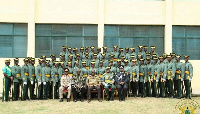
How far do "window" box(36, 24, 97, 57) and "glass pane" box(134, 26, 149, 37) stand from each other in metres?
2.40

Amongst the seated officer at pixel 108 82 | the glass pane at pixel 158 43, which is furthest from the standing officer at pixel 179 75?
the glass pane at pixel 158 43

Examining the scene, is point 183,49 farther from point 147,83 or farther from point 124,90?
point 124,90

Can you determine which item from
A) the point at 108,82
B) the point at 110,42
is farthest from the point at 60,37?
the point at 108,82

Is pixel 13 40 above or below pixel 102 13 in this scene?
below

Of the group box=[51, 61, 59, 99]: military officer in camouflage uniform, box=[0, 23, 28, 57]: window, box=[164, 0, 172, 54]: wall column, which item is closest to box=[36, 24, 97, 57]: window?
box=[0, 23, 28, 57]: window

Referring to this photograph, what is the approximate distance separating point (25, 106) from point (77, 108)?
2044mm

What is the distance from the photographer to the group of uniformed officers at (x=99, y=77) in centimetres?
1341

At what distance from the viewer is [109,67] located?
13.9 meters

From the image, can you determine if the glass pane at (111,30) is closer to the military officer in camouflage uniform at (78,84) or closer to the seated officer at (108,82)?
the seated officer at (108,82)

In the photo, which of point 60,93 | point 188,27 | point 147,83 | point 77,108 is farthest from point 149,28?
point 77,108

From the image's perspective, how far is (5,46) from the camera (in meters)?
17.8

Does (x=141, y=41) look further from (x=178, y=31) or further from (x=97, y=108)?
(x=97, y=108)

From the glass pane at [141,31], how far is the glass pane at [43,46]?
5044mm

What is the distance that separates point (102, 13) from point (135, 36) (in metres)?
2.36
